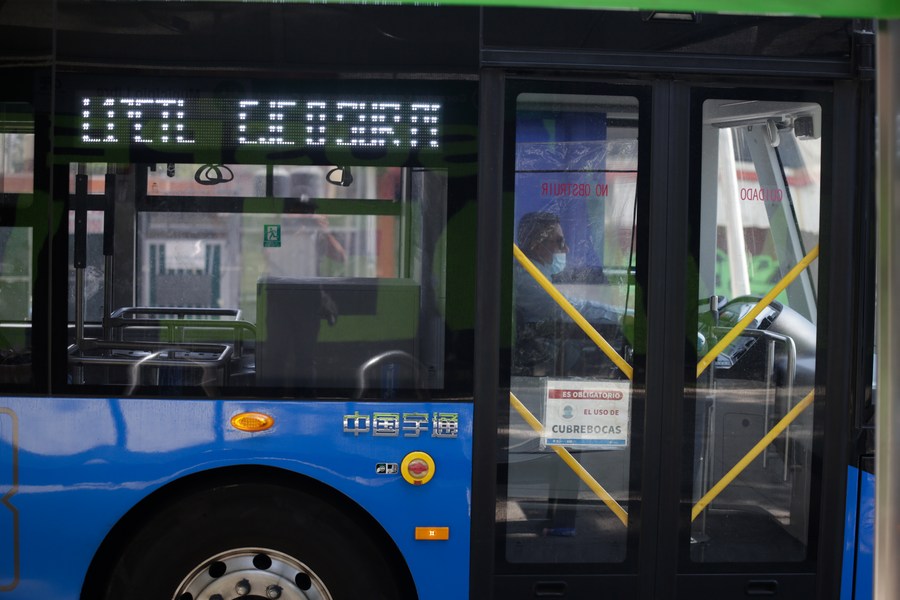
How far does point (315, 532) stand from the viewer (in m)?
3.77

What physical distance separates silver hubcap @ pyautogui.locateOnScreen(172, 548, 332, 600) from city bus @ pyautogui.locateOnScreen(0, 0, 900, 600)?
1 centimetres

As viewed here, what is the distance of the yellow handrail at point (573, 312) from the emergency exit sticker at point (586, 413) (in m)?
0.08

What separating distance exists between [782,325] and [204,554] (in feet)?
8.06

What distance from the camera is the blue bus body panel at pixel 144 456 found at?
143 inches

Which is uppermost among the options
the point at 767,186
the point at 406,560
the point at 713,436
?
the point at 767,186

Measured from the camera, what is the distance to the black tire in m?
3.74

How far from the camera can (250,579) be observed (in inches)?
148

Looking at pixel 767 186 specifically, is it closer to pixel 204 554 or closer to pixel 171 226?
pixel 171 226

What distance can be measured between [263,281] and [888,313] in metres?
2.43

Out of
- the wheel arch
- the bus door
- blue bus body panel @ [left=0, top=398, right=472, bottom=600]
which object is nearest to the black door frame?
the bus door

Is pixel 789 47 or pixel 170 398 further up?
pixel 789 47

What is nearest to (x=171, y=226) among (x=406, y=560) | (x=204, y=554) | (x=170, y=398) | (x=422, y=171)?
(x=170, y=398)

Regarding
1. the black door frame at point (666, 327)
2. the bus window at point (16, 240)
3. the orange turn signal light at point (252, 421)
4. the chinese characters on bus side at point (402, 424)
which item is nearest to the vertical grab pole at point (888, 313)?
the black door frame at point (666, 327)

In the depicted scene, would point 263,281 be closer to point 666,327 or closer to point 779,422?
point 666,327
